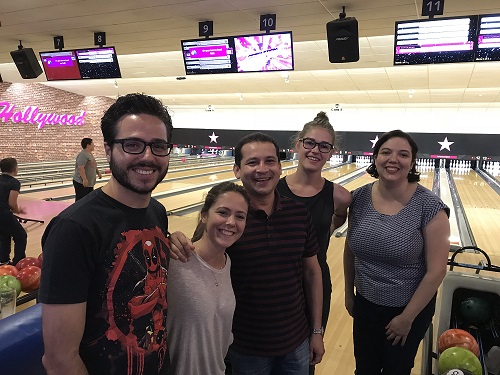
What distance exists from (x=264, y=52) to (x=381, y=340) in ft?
9.59

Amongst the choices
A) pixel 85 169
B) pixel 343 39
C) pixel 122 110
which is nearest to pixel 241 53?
pixel 343 39

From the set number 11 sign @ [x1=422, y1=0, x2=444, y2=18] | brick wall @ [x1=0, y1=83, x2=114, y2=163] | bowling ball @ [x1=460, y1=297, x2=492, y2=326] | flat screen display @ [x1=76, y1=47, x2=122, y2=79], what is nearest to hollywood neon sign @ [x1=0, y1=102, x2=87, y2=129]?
brick wall @ [x1=0, y1=83, x2=114, y2=163]

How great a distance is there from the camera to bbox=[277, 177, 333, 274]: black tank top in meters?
1.59

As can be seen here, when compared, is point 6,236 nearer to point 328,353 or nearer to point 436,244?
point 328,353

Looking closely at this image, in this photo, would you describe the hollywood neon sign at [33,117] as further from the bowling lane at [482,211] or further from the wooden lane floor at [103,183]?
the bowling lane at [482,211]

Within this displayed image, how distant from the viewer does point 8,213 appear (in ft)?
11.9

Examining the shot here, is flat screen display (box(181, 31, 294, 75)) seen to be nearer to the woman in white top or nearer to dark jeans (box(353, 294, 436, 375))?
dark jeans (box(353, 294, 436, 375))

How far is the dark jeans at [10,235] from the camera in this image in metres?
3.61

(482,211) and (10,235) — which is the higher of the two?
(10,235)

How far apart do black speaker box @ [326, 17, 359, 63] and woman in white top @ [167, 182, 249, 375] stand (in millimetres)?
2661

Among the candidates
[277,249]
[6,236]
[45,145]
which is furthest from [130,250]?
[45,145]

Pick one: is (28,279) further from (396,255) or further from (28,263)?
(396,255)

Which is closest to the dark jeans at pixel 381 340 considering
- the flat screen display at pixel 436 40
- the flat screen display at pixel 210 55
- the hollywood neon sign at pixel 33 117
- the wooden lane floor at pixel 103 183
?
the flat screen display at pixel 436 40

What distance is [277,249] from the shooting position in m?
1.27
